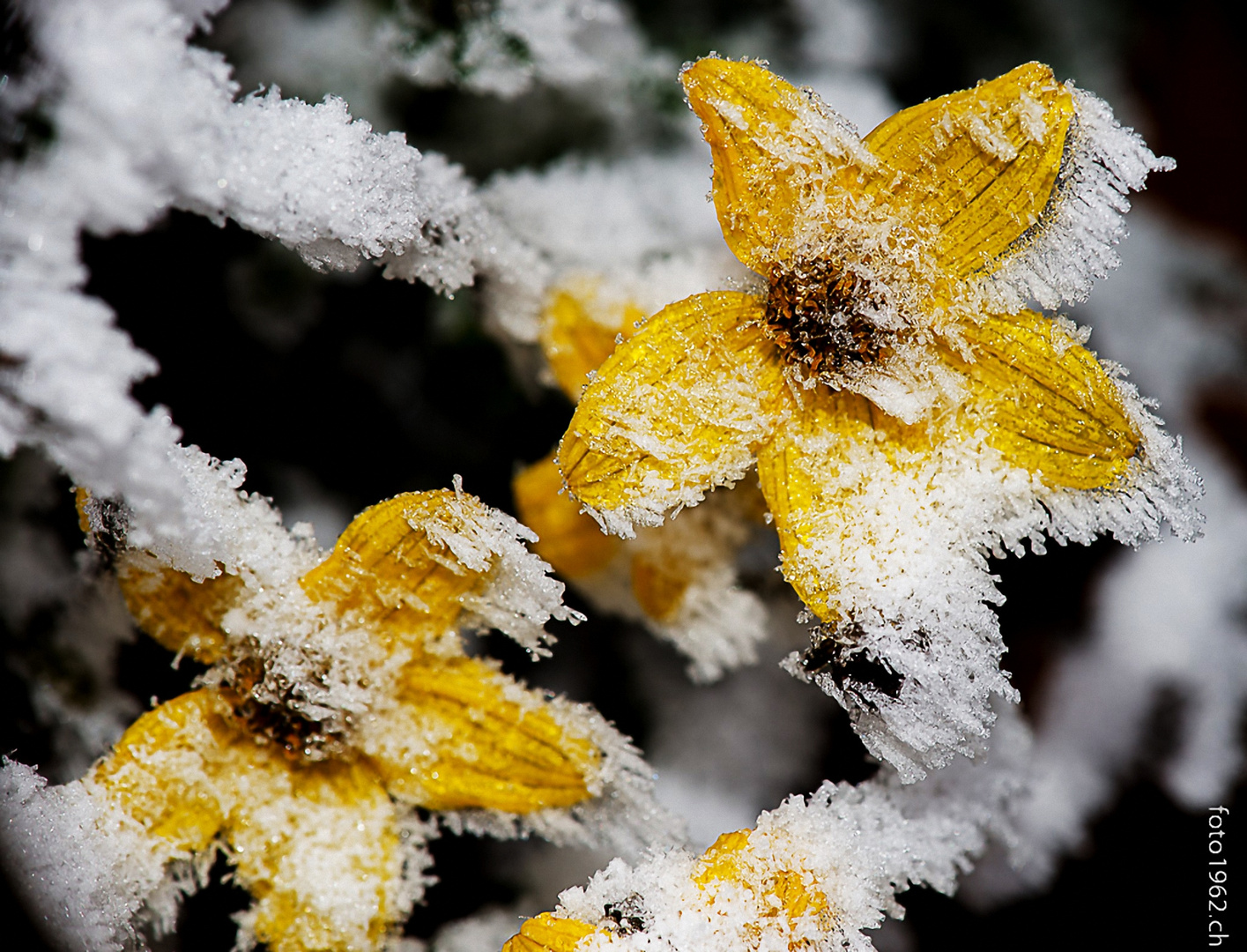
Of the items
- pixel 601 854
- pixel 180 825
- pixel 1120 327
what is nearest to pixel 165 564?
pixel 180 825

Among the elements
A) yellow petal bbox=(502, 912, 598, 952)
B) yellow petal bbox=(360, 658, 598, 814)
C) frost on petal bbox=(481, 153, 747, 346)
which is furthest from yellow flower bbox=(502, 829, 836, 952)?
frost on petal bbox=(481, 153, 747, 346)

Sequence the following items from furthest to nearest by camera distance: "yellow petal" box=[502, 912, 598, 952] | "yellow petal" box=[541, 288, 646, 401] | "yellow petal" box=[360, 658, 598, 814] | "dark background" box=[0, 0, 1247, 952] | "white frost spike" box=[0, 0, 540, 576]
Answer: "dark background" box=[0, 0, 1247, 952] → "yellow petal" box=[541, 288, 646, 401] → "yellow petal" box=[360, 658, 598, 814] → "yellow petal" box=[502, 912, 598, 952] → "white frost spike" box=[0, 0, 540, 576]

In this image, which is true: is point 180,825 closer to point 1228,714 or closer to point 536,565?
point 536,565

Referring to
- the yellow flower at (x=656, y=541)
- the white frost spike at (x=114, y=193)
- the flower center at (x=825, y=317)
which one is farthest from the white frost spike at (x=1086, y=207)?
the white frost spike at (x=114, y=193)

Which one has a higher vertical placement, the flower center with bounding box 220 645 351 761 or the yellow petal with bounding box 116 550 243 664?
the yellow petal with bounding box 116 550 243 664

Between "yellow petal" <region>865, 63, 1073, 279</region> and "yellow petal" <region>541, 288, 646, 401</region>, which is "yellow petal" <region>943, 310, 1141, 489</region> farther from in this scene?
"yellow petal" <region>541, 288, 646, 401</region>

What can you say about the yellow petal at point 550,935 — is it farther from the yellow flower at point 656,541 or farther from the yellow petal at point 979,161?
the yellow petal at point 979,161
